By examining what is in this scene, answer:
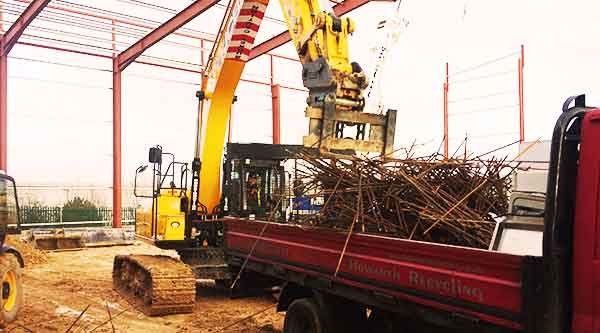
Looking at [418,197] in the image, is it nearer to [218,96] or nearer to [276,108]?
[218,96]

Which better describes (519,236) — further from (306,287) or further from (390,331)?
(306,287)

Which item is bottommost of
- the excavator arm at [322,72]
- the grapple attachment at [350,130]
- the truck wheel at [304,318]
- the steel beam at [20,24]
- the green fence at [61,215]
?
the green fence at [61,215]

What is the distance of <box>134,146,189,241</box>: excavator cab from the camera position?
1004 cm

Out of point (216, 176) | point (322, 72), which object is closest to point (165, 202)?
point (216, 176)

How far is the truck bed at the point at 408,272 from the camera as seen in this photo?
3.37 meters

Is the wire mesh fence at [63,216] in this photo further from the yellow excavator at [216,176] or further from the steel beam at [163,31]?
the yellow excavator at [216,176]

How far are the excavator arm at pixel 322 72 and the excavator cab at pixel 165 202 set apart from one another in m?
1.75

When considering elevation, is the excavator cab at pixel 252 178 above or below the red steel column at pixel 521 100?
below

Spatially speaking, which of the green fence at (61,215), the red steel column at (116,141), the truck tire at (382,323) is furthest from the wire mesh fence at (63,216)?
the truck tire at (382,323)

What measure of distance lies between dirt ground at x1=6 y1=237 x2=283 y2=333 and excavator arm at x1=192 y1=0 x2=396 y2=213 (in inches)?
107

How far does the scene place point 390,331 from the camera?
4859 millimetres

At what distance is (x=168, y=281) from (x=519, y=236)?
5769 millimetres


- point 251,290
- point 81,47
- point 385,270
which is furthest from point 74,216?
point 385,270

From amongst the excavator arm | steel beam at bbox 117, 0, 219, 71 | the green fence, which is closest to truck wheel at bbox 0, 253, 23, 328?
the excavator arm
